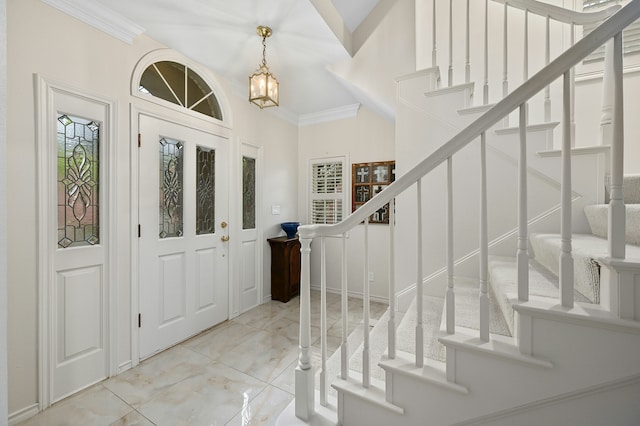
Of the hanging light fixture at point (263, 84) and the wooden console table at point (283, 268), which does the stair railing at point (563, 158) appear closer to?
the hanging light fixture at point (263, 84)

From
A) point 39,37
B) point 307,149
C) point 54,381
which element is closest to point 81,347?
point 54,381

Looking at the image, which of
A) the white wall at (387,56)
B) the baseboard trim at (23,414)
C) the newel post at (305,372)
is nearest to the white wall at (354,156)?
the white wall at (387,56)

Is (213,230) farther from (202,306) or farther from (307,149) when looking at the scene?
(307,149)

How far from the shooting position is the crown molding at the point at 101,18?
1.56 m

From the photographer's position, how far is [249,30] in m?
1.95

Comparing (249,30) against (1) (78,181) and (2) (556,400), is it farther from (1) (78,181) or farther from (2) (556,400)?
(2) (556,400)

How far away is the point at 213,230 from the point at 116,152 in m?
1.05

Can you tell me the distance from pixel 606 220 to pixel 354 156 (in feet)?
8.29

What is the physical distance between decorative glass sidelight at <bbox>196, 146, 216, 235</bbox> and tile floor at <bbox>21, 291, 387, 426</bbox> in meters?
1.07

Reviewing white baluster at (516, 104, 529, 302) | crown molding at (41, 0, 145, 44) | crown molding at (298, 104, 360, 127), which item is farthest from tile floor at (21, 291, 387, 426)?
crown molding at (298, 104, 360, 127)

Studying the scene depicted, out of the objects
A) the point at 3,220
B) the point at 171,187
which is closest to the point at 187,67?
the point at 171,187

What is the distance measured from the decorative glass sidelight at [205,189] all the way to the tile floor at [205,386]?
1.07m

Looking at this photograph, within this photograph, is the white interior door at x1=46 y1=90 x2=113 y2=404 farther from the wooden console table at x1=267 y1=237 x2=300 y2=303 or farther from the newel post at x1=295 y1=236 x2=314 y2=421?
the wooden console table at x1=267 y1=237 x2=300 y2=303

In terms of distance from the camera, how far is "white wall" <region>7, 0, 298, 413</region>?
139 cm
